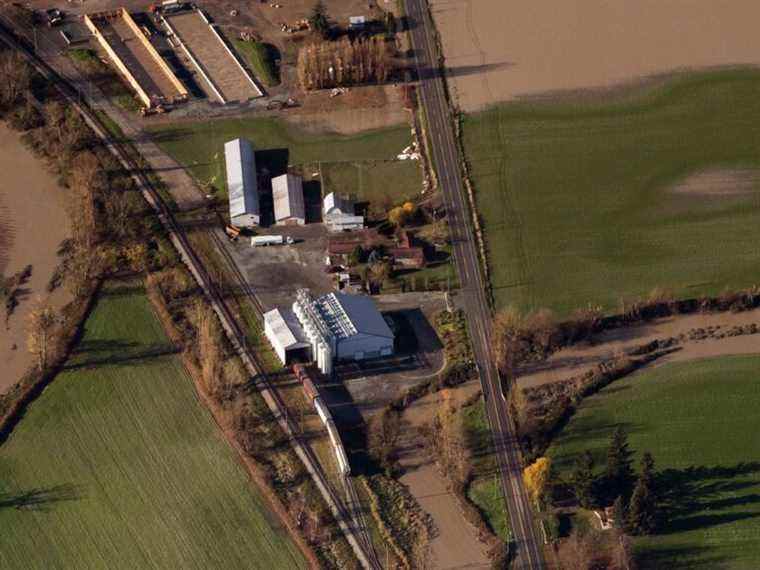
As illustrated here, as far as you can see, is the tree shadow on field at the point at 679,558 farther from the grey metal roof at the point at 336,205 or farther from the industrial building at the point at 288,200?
the industrial building at the point at 288,200

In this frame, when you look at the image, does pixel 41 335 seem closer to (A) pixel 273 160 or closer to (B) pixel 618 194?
(A) pixel 273 160

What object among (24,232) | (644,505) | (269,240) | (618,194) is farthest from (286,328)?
(618,194)

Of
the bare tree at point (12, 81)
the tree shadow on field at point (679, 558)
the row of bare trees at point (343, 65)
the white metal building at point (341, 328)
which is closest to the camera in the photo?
the tree shadow on field at point (679, 558)

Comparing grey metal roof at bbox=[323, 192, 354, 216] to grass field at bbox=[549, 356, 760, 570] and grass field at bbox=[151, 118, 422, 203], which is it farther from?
grass field at bbox=[549, 356, 760, 570]

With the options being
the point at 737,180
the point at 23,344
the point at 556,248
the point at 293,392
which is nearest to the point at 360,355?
the point at 293,392

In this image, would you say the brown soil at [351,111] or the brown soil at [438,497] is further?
the brown soil at [351,111]

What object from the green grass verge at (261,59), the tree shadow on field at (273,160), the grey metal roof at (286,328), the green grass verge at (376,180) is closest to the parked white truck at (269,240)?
the green grass verge at (376,180)
